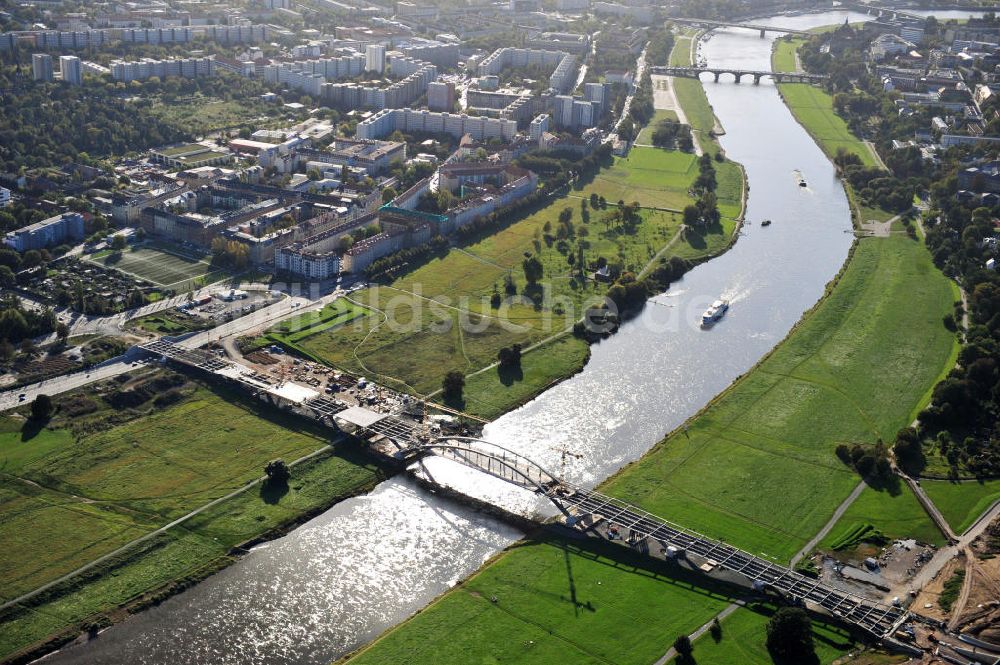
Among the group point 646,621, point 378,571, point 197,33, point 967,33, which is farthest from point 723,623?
point 967,33

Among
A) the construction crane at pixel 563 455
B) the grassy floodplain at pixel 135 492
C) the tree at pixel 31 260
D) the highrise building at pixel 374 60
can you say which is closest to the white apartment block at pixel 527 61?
the highrise building at pixel 374 60

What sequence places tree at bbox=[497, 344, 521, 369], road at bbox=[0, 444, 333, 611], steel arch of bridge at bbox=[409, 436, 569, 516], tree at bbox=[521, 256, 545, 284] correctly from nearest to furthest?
road at bbox=[0, 444, 333, 611] → steel arch of bridge at bbox=[409, 436, 569, 516] → tree at bbox=[497, 344, 521, 369] → tree at bbox=[521, 256, 545, 284]

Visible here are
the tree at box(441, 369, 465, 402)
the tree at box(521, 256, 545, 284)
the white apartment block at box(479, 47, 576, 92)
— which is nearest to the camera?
the tree at box(441, 369, 465, 402)

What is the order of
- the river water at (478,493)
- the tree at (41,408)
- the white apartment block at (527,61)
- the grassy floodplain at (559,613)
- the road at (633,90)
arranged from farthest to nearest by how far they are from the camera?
the white apartment block at (527,61) < the road at (633,90) < the tree at (41,408) < the river water at (478,493) < the grassy floodplain at (559,613)

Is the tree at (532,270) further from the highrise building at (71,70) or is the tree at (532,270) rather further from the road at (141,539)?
the highrise building at (71,70)

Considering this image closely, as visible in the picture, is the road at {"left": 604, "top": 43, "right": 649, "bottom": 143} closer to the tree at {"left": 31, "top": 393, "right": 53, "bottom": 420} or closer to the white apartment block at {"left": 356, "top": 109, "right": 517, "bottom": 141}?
the white apartment block at {"left": 356, "top": 109, "right": 517, "bottom": 141}

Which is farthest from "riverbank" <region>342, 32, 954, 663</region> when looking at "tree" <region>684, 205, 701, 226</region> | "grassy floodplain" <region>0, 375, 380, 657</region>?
"tree" <region>684, 205, 701, 226</region>
